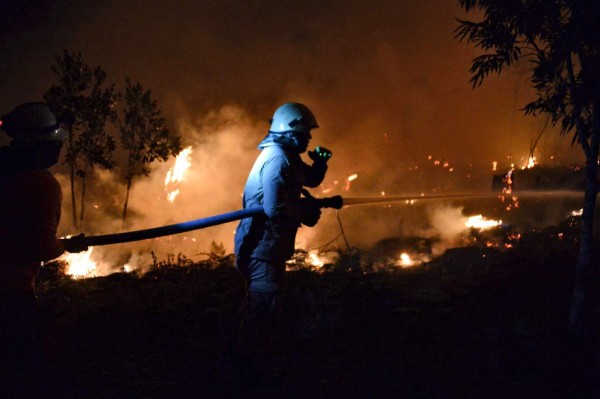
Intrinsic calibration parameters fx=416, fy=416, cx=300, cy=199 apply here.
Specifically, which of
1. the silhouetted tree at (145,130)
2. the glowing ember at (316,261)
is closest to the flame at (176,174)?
the silhouetted tree at (145,130)

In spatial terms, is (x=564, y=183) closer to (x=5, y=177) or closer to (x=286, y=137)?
(x=286, y=137)

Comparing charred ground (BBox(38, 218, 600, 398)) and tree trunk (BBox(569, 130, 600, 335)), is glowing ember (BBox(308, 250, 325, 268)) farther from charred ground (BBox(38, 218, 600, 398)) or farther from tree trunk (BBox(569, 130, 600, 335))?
tree trunk (BBox(569, 130, 600, 335))

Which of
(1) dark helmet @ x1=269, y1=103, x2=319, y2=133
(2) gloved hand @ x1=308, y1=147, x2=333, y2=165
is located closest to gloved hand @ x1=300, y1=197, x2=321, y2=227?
(2) gloved hand @ x1=308, y1=147, x2=333, y2=165

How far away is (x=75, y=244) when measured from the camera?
2.84 metres

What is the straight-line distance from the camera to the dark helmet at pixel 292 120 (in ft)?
12.1

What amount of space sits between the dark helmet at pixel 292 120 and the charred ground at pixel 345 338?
7.29 feet

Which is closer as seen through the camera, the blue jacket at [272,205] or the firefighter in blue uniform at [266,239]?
the blue jacket at [272,205]

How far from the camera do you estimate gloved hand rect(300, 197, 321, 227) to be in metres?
3.66

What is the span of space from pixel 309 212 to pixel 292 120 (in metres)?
0.83

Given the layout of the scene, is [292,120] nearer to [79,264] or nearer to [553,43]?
[553,43]

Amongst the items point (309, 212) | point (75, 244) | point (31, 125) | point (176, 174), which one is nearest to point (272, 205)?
point (309, 212)

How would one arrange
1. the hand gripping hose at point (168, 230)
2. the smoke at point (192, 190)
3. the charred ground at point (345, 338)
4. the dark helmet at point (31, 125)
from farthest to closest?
the smoke at point (192, 190), the charred ground at point (345, 338), the hand gripping hose at point (168, 230), the dark helmet at point (31, 125)

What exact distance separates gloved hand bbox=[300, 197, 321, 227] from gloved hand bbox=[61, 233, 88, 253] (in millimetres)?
1685

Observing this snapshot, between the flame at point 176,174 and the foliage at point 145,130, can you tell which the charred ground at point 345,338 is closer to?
the foliage at point 145,130
